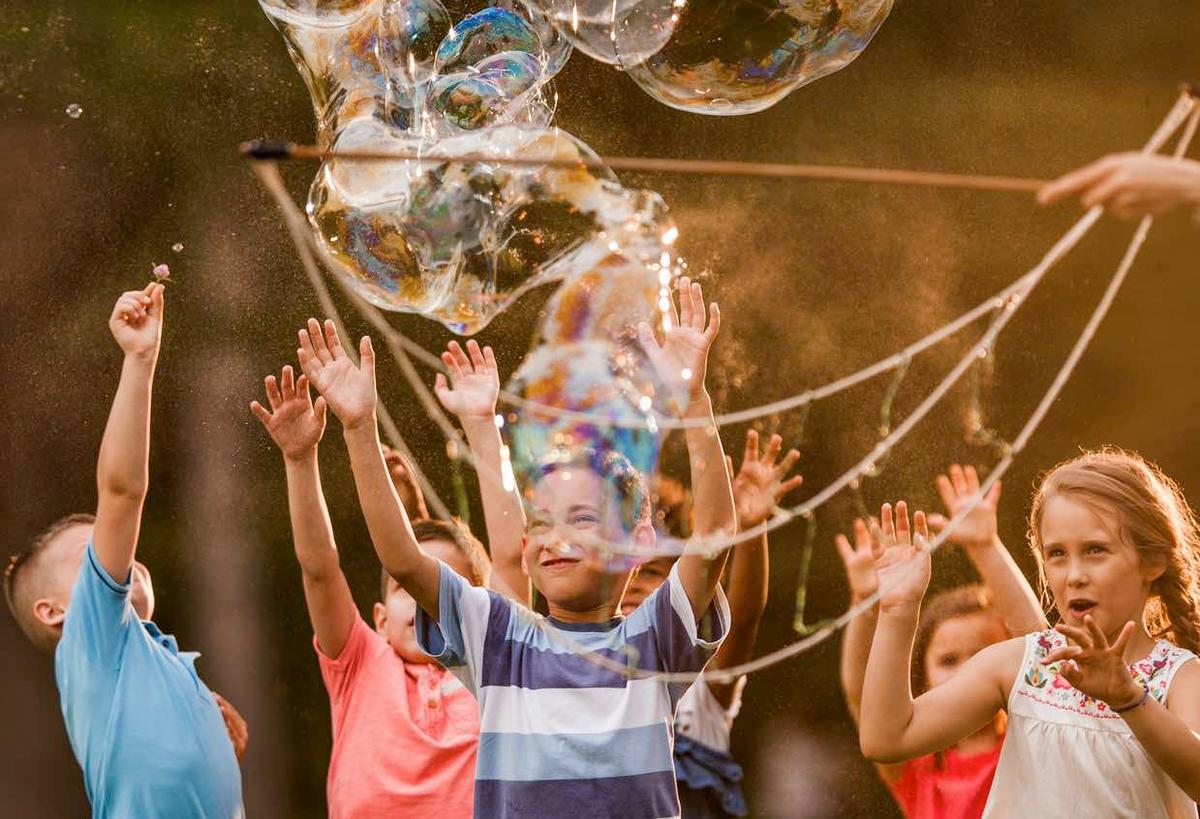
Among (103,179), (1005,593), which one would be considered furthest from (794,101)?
(1005,593)

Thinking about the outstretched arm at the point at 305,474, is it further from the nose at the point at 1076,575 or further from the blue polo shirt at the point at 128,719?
the nose at the point at 1076,575

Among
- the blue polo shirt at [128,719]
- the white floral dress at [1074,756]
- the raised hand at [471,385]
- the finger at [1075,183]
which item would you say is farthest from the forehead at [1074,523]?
the blue polo shirt at [128,719]

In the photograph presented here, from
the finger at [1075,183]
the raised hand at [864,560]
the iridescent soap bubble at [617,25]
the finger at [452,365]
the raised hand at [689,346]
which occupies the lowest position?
the finger at [452,365]

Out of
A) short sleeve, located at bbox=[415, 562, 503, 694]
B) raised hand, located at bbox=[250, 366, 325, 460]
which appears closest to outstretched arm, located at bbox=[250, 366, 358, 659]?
raised hand, located at bbox=[250, 366, 325, 460]

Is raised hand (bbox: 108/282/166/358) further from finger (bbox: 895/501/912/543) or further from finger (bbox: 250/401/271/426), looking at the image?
finger (bbox: 895/501/912/543)

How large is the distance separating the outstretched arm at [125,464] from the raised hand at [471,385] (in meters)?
0.43

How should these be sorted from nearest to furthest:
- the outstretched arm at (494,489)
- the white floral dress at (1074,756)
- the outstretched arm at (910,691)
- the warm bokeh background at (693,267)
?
the white floral dress at (1074,756)
the outstretched arm at (910,691)
the outstretched arm at (494,489)
the warm bokeh background at (693,267)

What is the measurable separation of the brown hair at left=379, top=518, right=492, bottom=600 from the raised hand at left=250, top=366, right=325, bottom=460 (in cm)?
30

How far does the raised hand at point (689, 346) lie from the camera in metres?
1.81

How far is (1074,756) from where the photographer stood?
5.23ft

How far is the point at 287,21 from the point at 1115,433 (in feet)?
7.85

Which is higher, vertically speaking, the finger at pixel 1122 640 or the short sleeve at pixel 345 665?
the finger at pixel 1122 640

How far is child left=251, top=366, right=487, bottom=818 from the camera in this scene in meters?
1.99

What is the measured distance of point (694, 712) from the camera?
2.38 metres
